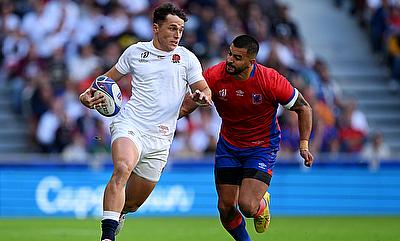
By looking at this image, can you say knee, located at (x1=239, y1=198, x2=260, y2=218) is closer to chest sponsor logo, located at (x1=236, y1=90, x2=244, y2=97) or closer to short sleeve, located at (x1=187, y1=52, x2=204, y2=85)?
chest sponsor logo, located at (x1=236, y1=90, x2=244, y2=97)

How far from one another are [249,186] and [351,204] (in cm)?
873

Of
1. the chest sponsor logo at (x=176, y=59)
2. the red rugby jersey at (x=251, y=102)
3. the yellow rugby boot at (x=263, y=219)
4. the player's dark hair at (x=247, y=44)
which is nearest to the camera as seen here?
the chest sponsor logo at (x=176, y=59)

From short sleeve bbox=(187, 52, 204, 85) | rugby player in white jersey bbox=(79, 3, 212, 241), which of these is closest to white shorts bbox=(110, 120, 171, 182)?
rugby player in white jersey bbox=(79, 3, 212, 241)

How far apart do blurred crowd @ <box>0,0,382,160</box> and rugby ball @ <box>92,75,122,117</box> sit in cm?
895

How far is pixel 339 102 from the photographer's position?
23938mm

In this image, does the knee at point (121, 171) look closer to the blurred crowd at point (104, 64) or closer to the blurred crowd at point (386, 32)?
the blurred crowd at point (104, 64)

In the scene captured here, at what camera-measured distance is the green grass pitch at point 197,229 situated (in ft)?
48.8

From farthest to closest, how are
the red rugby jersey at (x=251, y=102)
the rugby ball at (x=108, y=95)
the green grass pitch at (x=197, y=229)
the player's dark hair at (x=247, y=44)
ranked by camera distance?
1. the green grass pitch at (x=197, y=229)
2. the red rugby jersey at (x=251, y=102)
3. the player's dark hair at (x=247, y=44)
4. the rugby ball at (x=108, y=95)

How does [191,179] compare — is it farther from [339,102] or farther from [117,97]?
[117,97]

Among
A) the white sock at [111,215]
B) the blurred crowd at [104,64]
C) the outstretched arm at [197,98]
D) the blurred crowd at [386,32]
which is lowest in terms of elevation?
the white sock at [111,215]

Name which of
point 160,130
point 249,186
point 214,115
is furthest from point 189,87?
point 214,115

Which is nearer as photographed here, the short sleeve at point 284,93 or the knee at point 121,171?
the knee at point 121,171

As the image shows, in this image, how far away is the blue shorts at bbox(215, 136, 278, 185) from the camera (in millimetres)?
12594

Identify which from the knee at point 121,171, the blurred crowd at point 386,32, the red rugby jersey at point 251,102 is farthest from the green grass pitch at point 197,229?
the blurred crowd at point 386,32
